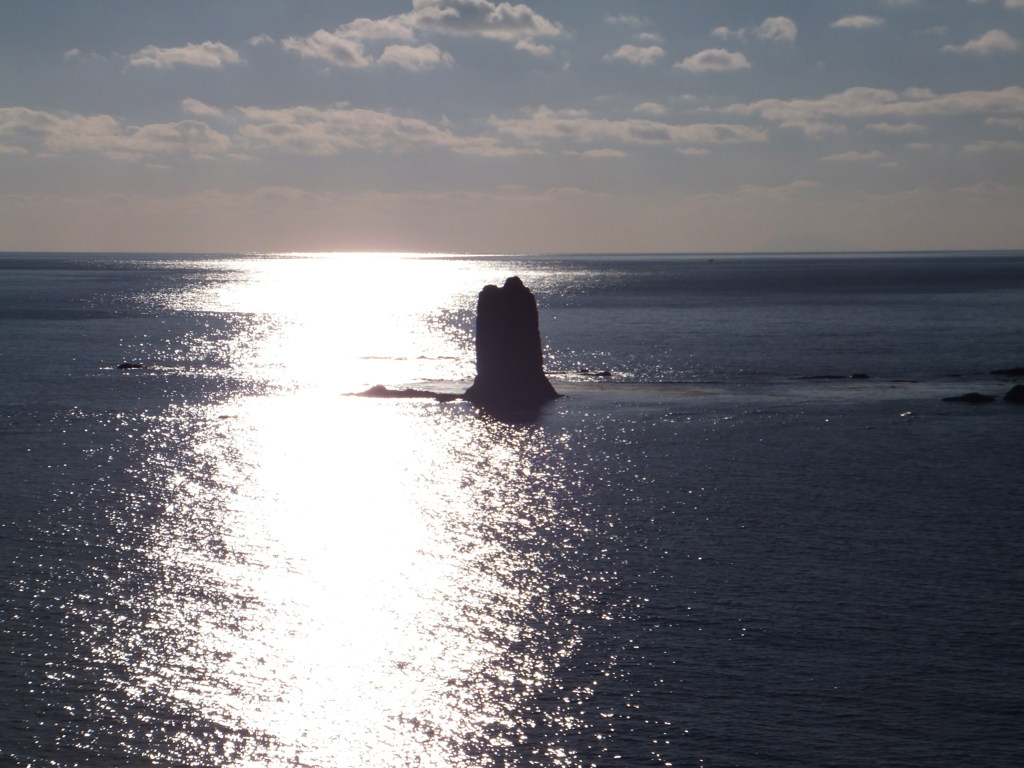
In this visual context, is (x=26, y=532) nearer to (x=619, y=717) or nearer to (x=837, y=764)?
(x=619, y=717)

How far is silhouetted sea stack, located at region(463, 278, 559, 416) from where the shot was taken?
275 ft

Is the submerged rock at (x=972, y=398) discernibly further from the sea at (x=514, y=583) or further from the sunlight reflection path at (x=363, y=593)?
the sunlight reflection path at (x=363, y=593)

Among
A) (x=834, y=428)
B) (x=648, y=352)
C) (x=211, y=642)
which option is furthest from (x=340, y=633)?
(x=648, y=352)

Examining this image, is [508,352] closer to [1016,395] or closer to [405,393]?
[405,393]

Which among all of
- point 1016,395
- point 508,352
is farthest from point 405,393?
point 1016,395

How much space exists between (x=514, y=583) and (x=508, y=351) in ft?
153

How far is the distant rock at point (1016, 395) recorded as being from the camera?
263 feet

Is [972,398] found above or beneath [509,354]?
beneath

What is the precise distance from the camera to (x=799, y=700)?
28.5 m

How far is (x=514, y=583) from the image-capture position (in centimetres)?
3881

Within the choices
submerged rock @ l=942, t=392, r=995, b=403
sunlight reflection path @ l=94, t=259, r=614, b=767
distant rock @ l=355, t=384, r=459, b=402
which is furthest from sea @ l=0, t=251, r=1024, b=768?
distant rock @ l=355, t=384, r=459, b=402

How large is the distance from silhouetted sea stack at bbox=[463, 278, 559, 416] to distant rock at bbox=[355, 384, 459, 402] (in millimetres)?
3689

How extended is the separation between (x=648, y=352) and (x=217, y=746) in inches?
3958

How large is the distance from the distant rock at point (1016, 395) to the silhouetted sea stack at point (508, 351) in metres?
32.9
